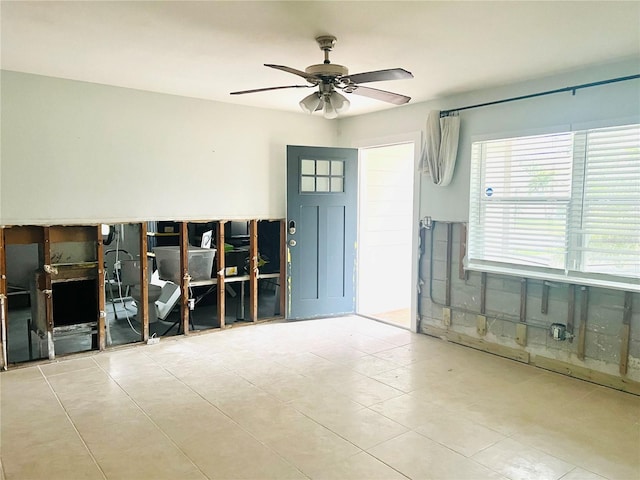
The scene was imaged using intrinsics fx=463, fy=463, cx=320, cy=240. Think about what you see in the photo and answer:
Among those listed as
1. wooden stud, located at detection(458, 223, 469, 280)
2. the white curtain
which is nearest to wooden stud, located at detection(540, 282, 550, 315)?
wooden stud, located at detection(458, 223, 469, 280)

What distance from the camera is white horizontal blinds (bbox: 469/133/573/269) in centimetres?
385

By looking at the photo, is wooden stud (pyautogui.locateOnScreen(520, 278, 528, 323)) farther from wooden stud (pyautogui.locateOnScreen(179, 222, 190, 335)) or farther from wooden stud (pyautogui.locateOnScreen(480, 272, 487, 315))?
wooden stud (pyautogui.locateOnScreen(179, 222, 190, 335))

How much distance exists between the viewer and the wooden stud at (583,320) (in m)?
3.71

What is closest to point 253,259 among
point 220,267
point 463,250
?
point 220,267

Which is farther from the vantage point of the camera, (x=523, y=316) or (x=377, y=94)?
(x=523, y=316)

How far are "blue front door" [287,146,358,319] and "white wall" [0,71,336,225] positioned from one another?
299 millimetres

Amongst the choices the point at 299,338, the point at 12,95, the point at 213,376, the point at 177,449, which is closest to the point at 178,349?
the point at 213,376

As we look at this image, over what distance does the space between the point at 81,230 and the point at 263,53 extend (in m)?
2.36

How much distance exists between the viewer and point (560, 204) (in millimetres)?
3830

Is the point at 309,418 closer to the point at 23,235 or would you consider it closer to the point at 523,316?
the point at 523,316

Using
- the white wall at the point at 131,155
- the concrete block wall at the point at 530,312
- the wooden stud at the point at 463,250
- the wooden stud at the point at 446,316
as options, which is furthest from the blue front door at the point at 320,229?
the wooden stud at the point at 463,250

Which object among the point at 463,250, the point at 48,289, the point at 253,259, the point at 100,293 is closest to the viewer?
the point at 48,289

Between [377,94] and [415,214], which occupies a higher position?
[377,94]

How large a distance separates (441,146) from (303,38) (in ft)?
6.93
